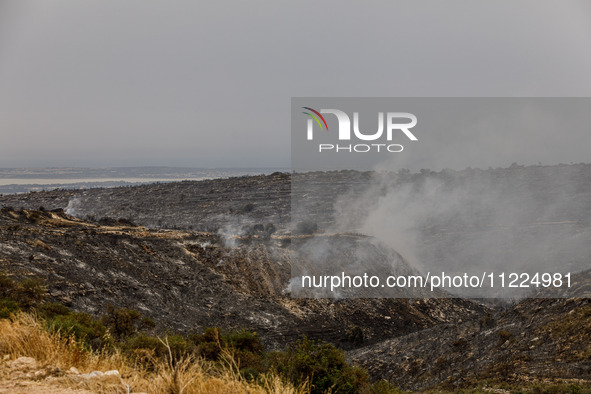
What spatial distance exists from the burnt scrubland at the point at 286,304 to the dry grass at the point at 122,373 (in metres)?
0.64

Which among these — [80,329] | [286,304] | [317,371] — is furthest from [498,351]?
[286,304]

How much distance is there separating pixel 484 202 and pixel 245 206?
106 ft

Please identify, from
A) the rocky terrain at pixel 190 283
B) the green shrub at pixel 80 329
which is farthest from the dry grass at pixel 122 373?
the rocky terrain at pixel 190 283

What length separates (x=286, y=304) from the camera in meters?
29.4

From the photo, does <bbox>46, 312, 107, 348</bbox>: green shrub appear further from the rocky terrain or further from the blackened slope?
the blackened slope

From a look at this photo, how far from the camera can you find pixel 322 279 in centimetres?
3394

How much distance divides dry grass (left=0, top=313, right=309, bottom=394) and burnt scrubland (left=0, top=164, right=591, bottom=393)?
64 cm

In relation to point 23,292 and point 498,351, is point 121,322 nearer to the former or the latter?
point 23,292

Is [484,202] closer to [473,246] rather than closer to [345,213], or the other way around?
[473,246]

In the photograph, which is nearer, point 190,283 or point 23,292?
point 23,292

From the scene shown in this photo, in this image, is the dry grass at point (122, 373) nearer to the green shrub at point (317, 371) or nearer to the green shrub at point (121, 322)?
the green shrub at point (317, 371)

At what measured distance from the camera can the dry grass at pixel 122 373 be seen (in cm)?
558

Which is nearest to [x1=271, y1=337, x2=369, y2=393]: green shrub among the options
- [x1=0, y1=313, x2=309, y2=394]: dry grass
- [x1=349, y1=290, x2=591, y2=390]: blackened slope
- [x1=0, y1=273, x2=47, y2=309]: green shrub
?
[x1=0, y1=313, x2=309, y2=394]: dry grass

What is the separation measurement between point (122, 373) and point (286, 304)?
23624 millimetres
